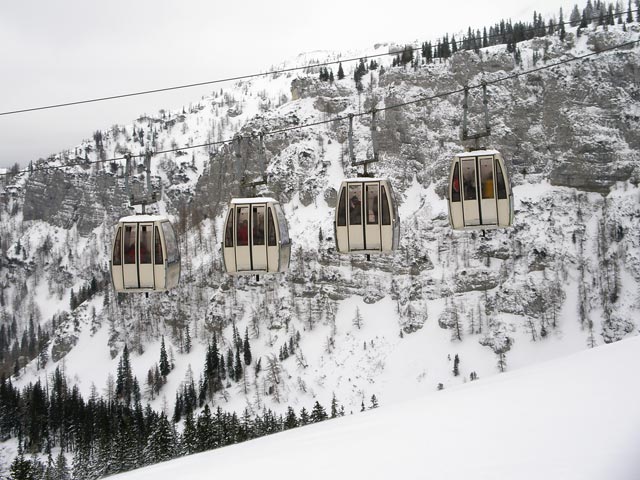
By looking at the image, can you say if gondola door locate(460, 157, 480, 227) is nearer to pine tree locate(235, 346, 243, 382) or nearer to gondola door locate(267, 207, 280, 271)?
gondola door locate(267, 207, 280, 271)

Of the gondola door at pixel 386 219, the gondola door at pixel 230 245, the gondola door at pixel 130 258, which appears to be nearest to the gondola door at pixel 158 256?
the gondola door at pixel 130 258

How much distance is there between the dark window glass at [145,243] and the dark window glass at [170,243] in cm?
34

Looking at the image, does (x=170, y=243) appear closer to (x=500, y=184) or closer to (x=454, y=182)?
(x=454, y=182)

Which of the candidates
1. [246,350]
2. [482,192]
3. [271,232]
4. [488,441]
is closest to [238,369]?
[246,350]

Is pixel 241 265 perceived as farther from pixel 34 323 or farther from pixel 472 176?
pixel 34 323

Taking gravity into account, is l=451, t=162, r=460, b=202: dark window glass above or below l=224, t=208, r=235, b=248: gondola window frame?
above

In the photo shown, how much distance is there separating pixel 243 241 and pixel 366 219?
2.78 metres

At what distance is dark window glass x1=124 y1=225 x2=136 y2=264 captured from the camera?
45.5 ft

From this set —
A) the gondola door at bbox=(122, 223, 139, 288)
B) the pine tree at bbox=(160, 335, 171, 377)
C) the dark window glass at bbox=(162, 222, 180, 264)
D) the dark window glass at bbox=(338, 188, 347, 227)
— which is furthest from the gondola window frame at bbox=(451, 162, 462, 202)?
the pine tree at bbox=(160, 335, 171, 377)

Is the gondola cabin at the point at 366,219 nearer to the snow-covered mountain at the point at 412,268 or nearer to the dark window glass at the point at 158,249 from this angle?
the dark window glass at the point at 158,249

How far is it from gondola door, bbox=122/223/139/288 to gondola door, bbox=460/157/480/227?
7.36 m

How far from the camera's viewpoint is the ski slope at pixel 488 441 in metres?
5.47

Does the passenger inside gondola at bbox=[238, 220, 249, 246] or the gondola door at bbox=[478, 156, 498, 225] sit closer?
the gondola door at bbox=[478, 156, 498, 225]

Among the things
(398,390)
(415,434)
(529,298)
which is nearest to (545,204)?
(529,298)
